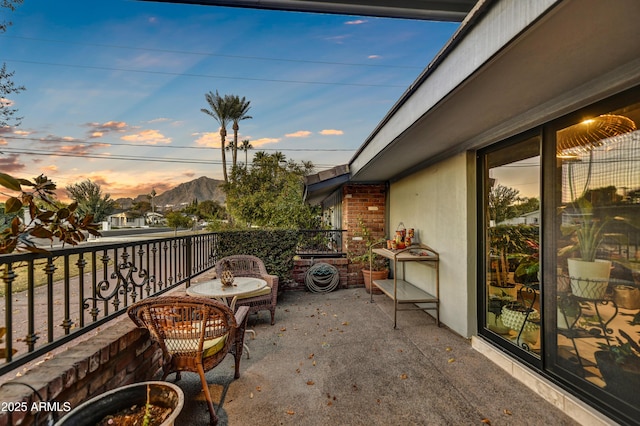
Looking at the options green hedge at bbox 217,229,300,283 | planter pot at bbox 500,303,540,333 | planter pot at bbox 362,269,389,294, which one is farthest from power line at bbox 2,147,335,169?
planter pot at bbox 500,303,540,333

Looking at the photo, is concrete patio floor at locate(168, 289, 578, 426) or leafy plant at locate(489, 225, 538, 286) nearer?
concrete patio floor at locate(168, 289, 578, 426)

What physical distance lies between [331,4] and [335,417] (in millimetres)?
3775

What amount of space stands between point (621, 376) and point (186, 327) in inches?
115

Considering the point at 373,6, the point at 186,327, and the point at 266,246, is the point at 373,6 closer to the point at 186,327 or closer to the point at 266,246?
the point at 186,327

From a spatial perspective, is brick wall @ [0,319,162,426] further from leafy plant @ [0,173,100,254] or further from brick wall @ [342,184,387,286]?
brick wall @ [342,184,387,286]

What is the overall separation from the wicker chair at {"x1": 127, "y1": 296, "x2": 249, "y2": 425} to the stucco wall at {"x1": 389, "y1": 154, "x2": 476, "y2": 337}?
2.74m

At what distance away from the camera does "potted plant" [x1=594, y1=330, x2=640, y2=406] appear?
6.01ft

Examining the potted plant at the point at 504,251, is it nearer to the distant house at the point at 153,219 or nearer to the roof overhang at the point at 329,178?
the roof overhang at the point at 329,178

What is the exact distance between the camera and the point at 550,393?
2.29 metres

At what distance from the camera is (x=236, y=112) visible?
67.5 feet

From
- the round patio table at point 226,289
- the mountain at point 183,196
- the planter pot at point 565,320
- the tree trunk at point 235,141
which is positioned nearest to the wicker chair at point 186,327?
the round patio table at point 226,289

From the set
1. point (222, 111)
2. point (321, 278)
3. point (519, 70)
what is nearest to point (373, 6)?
point (519, 70)

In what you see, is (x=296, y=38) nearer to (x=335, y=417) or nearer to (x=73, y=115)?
(x=73, y=115)

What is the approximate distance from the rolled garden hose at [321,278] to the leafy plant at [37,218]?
4.85 metres
